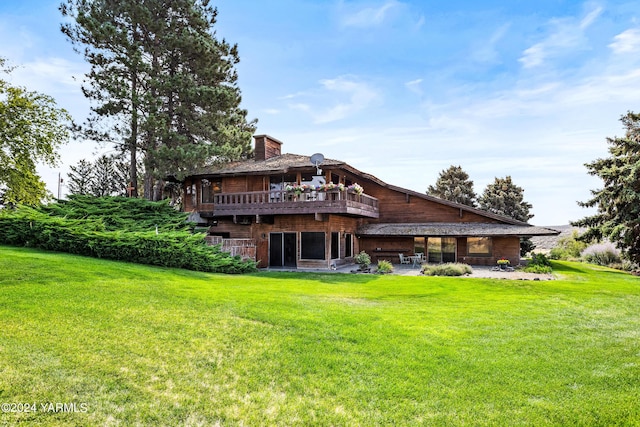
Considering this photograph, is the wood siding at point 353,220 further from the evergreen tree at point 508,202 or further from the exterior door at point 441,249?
the evergreen tree at point 508,202

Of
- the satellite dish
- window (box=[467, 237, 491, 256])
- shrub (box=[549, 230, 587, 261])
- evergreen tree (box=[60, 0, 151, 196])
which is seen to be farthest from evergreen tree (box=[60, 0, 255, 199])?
shrub (box=[549, 230, 587, 261])

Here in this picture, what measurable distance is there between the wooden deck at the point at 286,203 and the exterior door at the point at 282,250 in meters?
2.32

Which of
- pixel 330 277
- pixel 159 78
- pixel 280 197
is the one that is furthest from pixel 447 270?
pixel 159 78

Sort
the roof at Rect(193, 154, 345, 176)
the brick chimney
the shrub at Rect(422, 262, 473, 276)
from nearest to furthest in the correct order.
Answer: the shrub at Rect(422, 262, 473, 276) → the roof at Rect(193, 154, 345, 176) → the brick chimney

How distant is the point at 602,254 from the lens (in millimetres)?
29219

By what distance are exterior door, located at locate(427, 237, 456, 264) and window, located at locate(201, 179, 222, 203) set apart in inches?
579

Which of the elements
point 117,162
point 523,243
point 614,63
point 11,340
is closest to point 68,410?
point 11,340

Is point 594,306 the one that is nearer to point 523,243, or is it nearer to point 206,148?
point 206,148

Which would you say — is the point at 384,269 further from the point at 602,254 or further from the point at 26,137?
the point at 26,137

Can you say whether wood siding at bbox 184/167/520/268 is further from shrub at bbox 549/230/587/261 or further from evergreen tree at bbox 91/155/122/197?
evergreen tree at bbox 91/155/122/197

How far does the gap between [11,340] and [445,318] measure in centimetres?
868

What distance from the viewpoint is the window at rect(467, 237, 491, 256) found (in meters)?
24.8

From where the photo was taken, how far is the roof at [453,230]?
22.7 m

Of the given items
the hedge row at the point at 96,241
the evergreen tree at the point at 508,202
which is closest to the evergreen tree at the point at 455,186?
the evergreen tree at the point at 508,202
